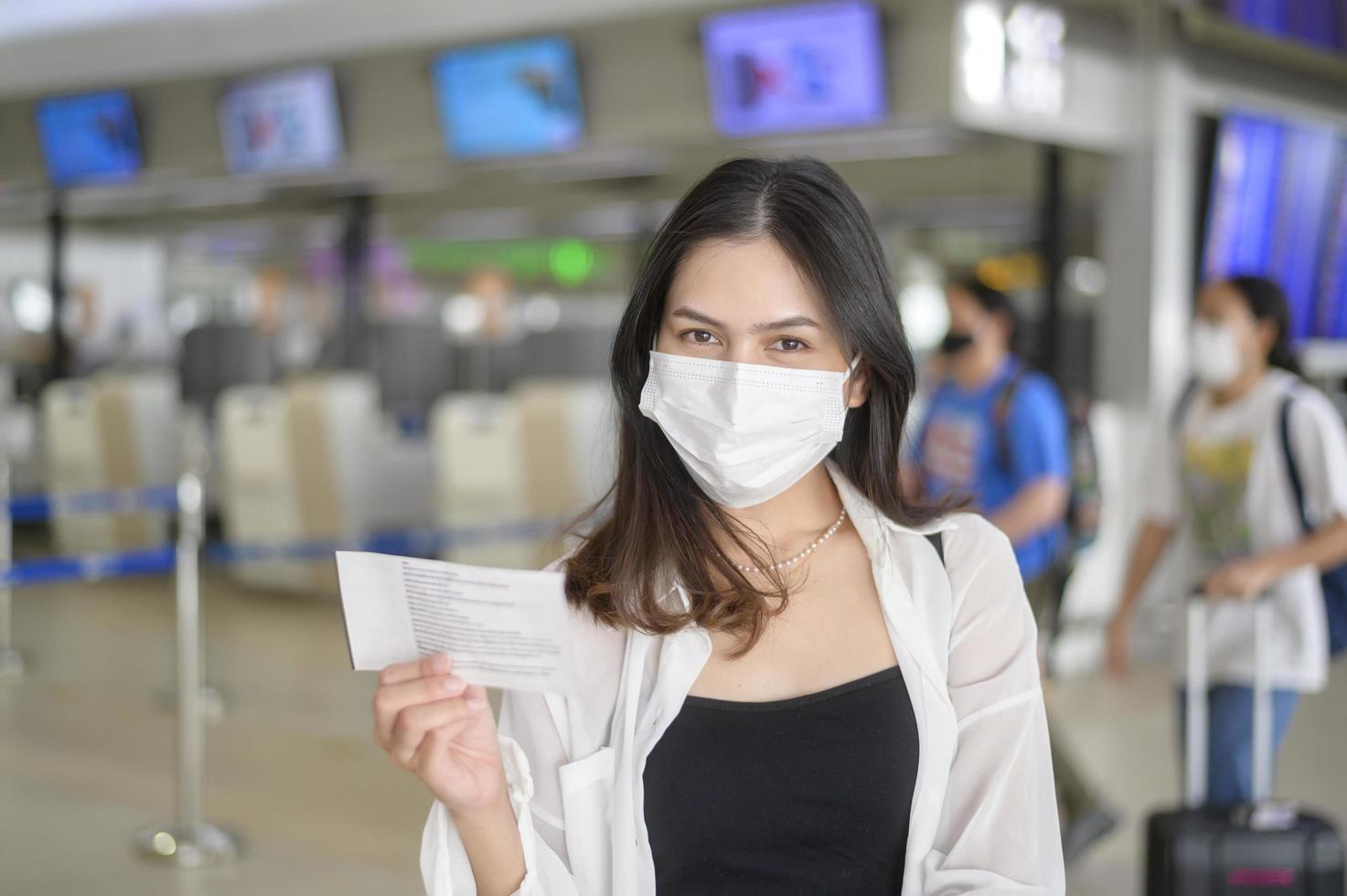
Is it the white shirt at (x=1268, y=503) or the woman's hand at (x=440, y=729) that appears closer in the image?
the woman's hand at (x=440, y=729)

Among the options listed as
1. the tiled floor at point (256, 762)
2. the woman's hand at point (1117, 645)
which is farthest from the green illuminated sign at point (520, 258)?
the woman's hand at point (1117, 645)

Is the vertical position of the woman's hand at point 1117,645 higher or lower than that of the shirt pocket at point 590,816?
lower

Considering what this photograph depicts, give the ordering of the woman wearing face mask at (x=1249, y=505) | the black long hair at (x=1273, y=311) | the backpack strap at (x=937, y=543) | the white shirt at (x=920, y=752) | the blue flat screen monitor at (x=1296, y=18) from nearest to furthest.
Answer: the white shirt at (x=920, y=752) < the backpack strap at (x=937, y=543) < the woman wearing face mask at (x=1249, y=505) < the black long hair at (x=1273, y=311) < the blue flat screen monitor at (x=1296, y=18)

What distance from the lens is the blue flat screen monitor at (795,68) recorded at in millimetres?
7469

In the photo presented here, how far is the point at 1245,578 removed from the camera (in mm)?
3254

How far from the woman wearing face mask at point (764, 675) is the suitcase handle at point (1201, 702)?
1810 mm

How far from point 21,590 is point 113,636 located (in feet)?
5.85

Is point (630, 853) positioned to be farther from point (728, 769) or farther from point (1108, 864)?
point (1108, 864)

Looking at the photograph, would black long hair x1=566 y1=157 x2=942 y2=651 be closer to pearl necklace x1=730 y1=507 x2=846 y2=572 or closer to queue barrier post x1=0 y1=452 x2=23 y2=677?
pearl necklace x1=730 y1=507 x2=846 y2=572

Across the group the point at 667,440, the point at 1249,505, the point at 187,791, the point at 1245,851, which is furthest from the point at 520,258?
the point at 667,440

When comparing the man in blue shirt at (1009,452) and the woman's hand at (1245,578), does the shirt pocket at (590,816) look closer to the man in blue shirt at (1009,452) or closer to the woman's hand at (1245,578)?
the woman's hand at (1245,578)

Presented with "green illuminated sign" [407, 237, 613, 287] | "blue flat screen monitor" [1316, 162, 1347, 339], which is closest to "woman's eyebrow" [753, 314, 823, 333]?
"blue flat screen monitor" [1316, 162, 1347, 339]

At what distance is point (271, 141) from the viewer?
10.6m

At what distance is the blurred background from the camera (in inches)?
215
